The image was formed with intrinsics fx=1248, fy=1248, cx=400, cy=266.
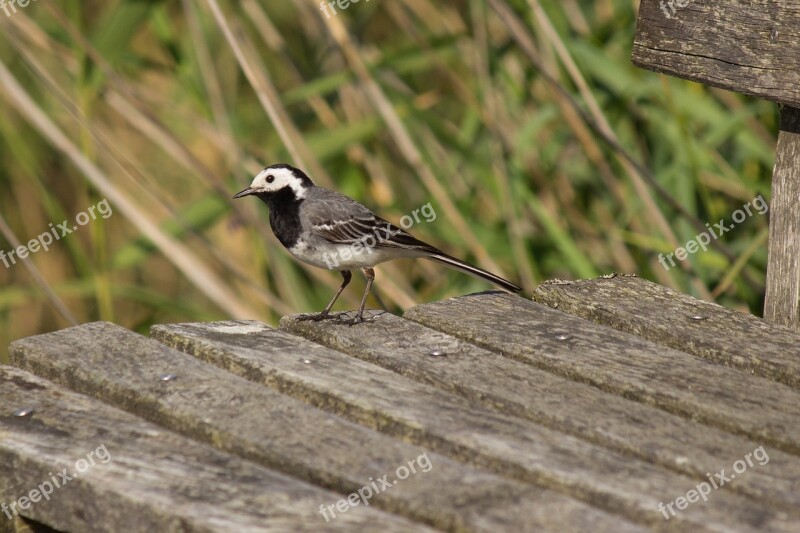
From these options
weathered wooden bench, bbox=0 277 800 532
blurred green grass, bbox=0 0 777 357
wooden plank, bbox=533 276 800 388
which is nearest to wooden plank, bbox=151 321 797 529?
weathered wooden bench, bbox=0 277 800 532

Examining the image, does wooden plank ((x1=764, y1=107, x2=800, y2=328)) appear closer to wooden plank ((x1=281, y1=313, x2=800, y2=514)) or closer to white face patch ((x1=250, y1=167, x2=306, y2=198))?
wooden plank ((x1=281, y1=313, x2=800, y2=514))

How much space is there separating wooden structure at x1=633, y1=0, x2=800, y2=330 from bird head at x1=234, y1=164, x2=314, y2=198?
146cm

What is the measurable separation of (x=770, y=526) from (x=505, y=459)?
490 mm

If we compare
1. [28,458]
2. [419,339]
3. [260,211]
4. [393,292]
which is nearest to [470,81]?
[260,211]

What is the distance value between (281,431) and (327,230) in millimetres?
2163

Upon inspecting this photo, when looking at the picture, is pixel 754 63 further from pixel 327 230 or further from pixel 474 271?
pixel 327 230

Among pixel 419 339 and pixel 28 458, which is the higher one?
pixel 28 458

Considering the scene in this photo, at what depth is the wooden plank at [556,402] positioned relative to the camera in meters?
2.35

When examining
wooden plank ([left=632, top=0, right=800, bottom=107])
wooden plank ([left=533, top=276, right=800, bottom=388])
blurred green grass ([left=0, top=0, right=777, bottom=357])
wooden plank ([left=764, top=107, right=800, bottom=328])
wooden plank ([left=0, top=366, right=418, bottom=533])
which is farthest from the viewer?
blurred green grass ([left=0, top=0, right=777, bottom=357])

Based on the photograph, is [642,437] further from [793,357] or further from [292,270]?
[292,270]

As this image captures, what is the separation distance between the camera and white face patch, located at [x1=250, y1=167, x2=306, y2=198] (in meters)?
4.60

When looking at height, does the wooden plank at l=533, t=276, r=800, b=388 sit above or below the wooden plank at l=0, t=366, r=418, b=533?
below

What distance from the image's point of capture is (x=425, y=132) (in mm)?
5371

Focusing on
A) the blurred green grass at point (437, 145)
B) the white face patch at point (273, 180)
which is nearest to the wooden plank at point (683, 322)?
the blurred green grass at point (437, 145)
